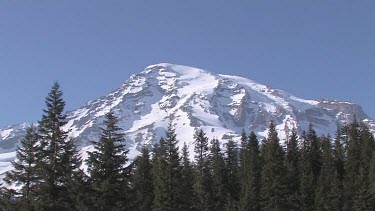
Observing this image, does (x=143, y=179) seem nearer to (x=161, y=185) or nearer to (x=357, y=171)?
(x=161, y=185)

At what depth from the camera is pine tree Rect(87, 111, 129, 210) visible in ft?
116

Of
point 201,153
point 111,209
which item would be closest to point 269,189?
point 201,153

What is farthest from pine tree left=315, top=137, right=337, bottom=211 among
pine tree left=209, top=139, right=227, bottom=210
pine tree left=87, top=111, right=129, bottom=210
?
pine tree left=87, top=111, right=129, bottom=210

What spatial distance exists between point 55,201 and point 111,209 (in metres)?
4.40

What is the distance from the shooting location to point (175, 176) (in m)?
51.4

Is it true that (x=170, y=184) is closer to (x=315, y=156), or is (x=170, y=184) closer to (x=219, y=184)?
(x=219, y=184)

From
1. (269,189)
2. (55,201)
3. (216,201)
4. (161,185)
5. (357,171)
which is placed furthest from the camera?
(357,171)

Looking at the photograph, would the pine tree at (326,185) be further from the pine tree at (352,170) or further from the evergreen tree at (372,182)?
the evergreen tree at (372,182)

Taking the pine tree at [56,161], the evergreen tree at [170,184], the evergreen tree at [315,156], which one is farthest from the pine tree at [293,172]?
the pine tree at [56,161]

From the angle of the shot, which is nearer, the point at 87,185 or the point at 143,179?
the point at 87,185

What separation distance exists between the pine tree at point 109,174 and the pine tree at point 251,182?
113ft

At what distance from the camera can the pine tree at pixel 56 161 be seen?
33.0m

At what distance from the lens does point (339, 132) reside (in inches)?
4491

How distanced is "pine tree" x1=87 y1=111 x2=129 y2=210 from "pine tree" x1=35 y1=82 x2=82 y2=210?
147 cm
